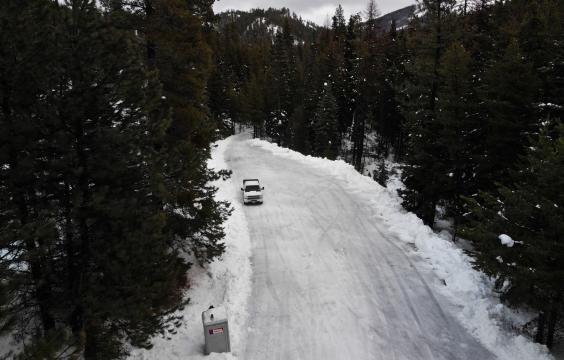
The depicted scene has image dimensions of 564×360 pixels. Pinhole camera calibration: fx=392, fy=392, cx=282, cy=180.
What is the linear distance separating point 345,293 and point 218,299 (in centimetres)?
446

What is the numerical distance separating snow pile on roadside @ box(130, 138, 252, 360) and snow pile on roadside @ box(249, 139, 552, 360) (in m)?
6.95

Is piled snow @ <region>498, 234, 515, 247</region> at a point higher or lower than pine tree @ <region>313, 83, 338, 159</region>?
lower

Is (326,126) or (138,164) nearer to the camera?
(138,164)

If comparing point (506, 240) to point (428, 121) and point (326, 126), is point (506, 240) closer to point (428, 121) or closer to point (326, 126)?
point (428, 121)

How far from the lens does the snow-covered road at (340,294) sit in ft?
37.0

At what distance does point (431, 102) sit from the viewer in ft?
70.9

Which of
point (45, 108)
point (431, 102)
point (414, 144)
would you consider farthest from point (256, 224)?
point (45, 108)

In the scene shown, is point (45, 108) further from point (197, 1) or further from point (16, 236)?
point (197, 1)

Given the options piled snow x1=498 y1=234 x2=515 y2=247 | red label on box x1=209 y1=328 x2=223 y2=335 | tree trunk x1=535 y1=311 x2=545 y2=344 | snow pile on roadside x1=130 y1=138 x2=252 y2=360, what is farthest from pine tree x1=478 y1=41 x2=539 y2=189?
red label on box x1=209 y1=328 x2=223 y2=335

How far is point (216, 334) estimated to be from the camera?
10.6 meters

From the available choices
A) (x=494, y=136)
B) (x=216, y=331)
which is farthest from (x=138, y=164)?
(x=494, y=136)

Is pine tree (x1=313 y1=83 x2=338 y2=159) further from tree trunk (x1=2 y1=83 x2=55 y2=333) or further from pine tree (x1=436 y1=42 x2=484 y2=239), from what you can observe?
tree trunk (x1=2 y1=83 x2=55 y2=333)

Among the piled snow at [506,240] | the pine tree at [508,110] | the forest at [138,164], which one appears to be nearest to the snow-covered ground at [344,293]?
the forest at [138,164]

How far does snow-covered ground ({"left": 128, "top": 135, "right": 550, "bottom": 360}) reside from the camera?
11.2 meters
